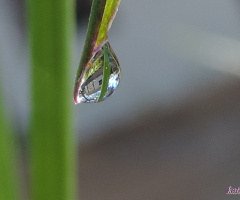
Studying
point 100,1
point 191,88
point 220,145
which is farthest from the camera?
point 191,88

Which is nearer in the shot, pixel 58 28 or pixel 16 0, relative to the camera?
pixel 58 28

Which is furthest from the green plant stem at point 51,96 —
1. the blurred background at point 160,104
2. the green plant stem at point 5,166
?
the blurred background at point 160,104

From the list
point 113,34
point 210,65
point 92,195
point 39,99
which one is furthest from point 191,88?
point 39,99

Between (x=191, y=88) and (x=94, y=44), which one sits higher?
(x=191, y=88)

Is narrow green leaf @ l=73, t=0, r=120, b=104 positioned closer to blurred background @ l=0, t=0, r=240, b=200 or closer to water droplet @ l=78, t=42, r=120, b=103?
water droplet @ l=78, t=42, r=120, b=103

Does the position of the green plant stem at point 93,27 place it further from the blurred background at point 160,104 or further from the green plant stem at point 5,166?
the blurred background at point 160,104

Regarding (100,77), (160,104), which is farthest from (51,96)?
(160,104)

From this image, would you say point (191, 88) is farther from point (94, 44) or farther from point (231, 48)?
point (94, 44)
